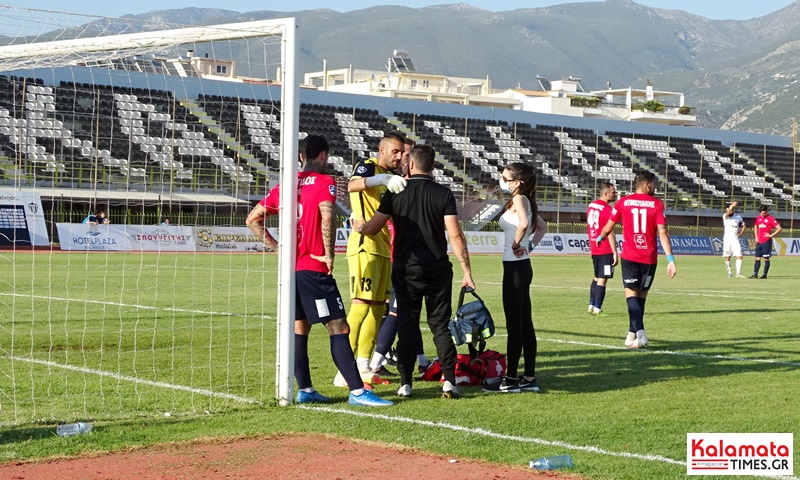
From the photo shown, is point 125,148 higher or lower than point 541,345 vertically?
higher

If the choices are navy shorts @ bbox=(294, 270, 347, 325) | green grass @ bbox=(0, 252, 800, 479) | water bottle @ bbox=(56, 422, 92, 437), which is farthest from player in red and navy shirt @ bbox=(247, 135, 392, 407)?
water bottle @ bbox=(56, 422, 92, 437)

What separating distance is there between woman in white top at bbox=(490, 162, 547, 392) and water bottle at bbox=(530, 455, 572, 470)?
8.62 ft

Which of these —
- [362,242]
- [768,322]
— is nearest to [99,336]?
[362,242]

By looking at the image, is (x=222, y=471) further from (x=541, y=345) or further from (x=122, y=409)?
(x=541, y=345)

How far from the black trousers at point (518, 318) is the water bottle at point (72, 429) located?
3573 millimetres

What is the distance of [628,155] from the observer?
66.6 meters

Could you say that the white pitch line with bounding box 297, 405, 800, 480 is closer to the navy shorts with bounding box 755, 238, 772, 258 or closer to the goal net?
the goal net

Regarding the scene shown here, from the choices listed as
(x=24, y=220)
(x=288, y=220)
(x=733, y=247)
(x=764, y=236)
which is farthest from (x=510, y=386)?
(x=24, y=220)

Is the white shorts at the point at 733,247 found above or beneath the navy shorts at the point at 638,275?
beneath

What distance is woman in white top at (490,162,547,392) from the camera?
865 centimetres

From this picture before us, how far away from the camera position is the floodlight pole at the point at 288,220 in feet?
25.8

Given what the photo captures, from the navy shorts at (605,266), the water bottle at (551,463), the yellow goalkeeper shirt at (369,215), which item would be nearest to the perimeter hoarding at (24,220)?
the navy shorts at (605,266)

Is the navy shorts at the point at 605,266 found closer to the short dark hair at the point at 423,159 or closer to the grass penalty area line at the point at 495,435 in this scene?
the short dark hair at the point at 423,159

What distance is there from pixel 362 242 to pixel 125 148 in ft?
94.5
